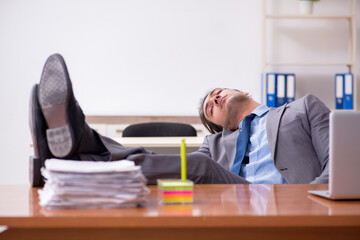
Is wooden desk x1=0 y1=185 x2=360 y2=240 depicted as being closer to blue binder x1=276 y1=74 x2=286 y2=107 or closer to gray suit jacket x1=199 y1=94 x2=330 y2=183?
gray suit jacket x1=199 y1=94 x2=330 y2=183

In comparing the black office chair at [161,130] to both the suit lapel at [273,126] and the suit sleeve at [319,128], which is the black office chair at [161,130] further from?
the suit sleeve at [319,128]

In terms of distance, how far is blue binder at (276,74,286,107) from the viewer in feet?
15.6

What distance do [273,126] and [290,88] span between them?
265 cm

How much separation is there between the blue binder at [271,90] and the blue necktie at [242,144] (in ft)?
7.71

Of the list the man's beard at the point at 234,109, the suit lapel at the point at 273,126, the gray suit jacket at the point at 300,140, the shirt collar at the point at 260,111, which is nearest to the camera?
the gray suit jacket at the point at 300,140

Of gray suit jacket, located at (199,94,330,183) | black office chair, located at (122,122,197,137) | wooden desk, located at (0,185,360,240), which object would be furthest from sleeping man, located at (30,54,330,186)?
black office chair, located at (122,122,197,137)

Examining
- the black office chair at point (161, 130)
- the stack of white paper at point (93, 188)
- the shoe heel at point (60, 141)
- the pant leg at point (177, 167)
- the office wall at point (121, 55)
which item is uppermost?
the office wall at point (121, 55)

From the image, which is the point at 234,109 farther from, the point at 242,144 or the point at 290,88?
the point at 290,88

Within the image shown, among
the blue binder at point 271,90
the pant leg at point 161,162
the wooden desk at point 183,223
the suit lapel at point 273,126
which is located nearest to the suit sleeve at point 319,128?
the suit lapel at point 273,126

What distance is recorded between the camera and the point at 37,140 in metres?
1.41

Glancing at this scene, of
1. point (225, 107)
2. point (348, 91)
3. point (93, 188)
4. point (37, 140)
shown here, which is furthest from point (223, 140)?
point (348, 91)

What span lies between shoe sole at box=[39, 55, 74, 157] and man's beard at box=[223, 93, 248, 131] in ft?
4.41

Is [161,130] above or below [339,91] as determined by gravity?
below

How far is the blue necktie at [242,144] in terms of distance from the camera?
231 cm
